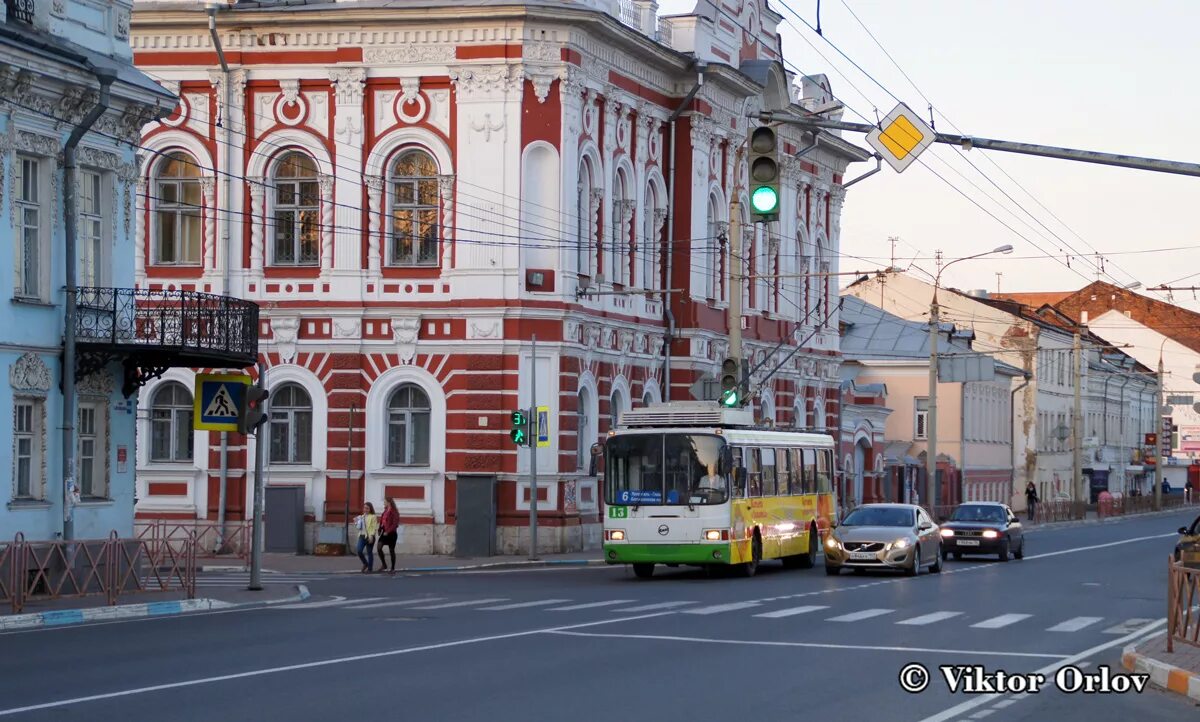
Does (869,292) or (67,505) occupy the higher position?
(869,292)

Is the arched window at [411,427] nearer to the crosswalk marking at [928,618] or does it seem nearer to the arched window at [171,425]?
the arched window at [171,425]

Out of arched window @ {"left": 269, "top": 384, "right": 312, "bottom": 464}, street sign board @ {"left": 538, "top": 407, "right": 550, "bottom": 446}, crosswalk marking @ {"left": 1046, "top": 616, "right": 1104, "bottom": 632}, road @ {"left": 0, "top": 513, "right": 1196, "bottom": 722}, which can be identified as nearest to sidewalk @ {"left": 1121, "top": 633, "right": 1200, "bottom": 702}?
road @ {"left": 0, "top": 513, "right": 1196, "bottom": 722}

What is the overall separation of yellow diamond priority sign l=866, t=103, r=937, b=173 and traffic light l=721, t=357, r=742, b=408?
20.0 m

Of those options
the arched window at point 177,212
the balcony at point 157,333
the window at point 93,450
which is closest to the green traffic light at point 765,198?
the balcony at point 157,333

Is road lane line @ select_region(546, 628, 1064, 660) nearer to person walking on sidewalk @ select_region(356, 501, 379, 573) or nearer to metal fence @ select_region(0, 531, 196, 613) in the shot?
metal fence @ select_region(0, 531, 196, 613)

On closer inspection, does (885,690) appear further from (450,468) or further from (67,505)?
(450,468)

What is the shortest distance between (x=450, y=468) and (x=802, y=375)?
21.6 meters

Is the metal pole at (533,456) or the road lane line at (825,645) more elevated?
the metal pole at (533,456)

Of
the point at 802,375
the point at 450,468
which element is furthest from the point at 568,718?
the point at 802,375

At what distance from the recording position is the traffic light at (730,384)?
4034 cm

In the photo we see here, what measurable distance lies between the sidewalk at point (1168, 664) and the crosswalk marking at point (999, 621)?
4.15m

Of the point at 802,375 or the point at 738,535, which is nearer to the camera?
the point at 738,535

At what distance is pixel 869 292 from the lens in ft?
351

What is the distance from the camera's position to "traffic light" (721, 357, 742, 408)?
40344 mm
